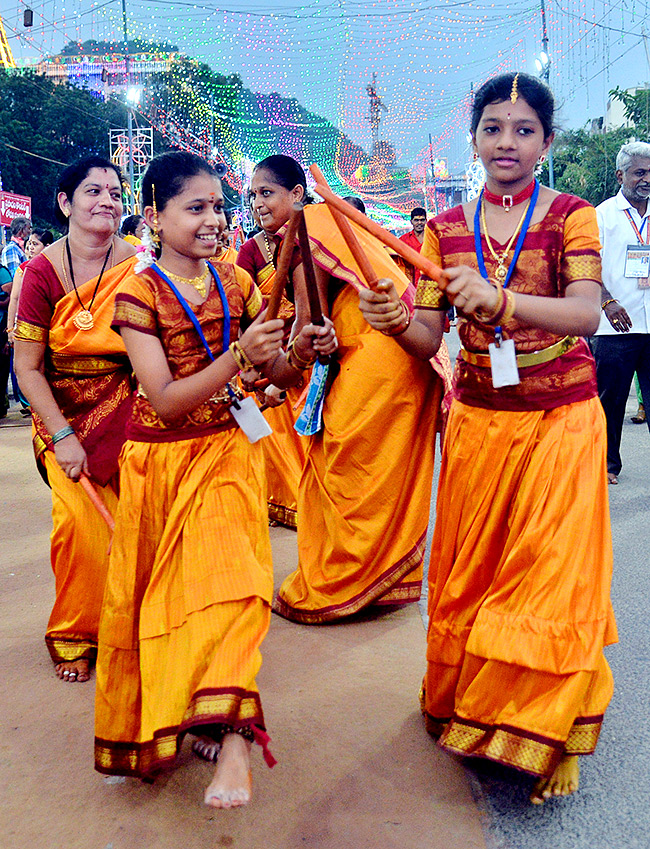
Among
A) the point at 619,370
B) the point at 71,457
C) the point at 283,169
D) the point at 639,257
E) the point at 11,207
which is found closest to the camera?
the point at 71,457

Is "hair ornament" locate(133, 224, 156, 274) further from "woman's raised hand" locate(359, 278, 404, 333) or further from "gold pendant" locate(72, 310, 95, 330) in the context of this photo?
"gold pendant" locate(72, 310, 95, 330)

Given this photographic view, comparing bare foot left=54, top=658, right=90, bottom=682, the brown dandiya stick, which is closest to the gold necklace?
the brown dandiya stick

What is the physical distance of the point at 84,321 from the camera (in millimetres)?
3521

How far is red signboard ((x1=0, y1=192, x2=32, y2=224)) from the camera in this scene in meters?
16.8

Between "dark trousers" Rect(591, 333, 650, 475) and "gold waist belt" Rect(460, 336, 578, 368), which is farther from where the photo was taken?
"dark trousers" Rect(591, 333, 650, 475)

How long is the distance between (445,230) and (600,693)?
1.36m

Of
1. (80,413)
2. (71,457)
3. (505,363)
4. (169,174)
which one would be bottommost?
(71,457)

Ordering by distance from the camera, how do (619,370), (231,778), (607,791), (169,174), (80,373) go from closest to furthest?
(231,778) < (607,791) < (169,174) < (80,373) < (619,370)

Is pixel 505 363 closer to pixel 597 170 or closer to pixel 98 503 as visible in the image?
pixel 98 503

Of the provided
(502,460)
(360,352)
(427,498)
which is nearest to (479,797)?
(502,460)

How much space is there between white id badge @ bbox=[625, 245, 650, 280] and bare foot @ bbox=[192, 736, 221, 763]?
4.77 m

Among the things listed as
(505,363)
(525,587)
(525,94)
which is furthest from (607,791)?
(525,94)

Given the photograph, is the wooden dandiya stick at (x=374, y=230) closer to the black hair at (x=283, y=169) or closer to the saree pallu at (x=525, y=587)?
the saree pallu at (x=525, y=587)

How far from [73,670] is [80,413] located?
39.1 inches
